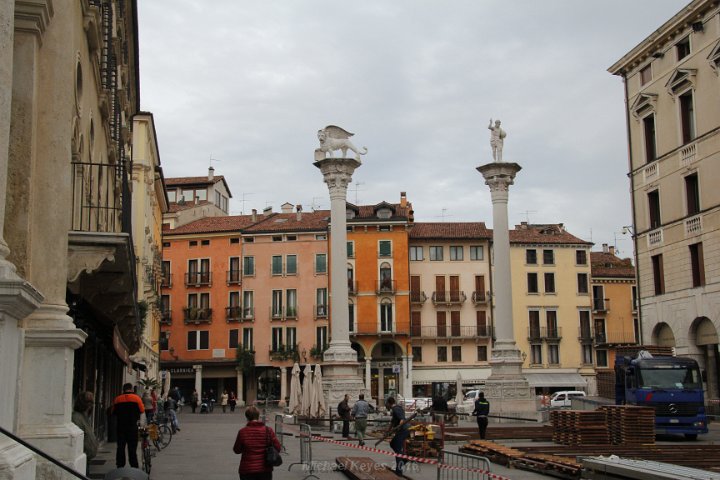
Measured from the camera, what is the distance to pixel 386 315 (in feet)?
239

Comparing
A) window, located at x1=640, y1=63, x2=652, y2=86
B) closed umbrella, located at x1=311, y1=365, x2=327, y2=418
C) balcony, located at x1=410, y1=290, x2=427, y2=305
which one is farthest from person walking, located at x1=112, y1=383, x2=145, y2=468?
balcony, located at x1=410, y1=290, x2=427, y2=305

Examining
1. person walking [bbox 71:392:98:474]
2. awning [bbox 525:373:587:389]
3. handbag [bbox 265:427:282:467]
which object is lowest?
handbag [bbox 265:427:282:467]

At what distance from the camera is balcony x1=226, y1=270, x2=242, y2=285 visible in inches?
2948

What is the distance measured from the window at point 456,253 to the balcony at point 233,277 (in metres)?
17.3

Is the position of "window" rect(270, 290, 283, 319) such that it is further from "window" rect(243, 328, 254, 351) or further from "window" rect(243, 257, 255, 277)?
"window" rect(243, 257, 255, 277)

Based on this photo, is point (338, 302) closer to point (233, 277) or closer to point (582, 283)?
point (233, 277)

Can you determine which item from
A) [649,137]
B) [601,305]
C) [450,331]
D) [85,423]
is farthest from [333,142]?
[601,305]

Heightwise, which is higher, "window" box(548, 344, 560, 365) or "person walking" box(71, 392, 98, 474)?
"window" box(548, 344, 560, 365)

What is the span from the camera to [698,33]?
3516 centimetres

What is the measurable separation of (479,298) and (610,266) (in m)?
14.6

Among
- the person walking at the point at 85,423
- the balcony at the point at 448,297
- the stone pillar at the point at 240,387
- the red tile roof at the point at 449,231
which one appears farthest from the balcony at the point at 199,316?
the person walking at the point at 85,423

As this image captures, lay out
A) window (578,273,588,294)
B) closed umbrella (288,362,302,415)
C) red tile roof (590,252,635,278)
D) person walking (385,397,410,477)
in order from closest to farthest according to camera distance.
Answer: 1. person walking (385,397,410,477)
2. closed umbrella (288,362,302,415)
3. window (578,273,588,294)
4. red tile roof (590,252,635,278)

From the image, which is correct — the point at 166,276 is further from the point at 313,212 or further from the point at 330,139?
the point at 330,139

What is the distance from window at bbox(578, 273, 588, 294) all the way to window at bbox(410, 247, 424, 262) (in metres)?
13.1
